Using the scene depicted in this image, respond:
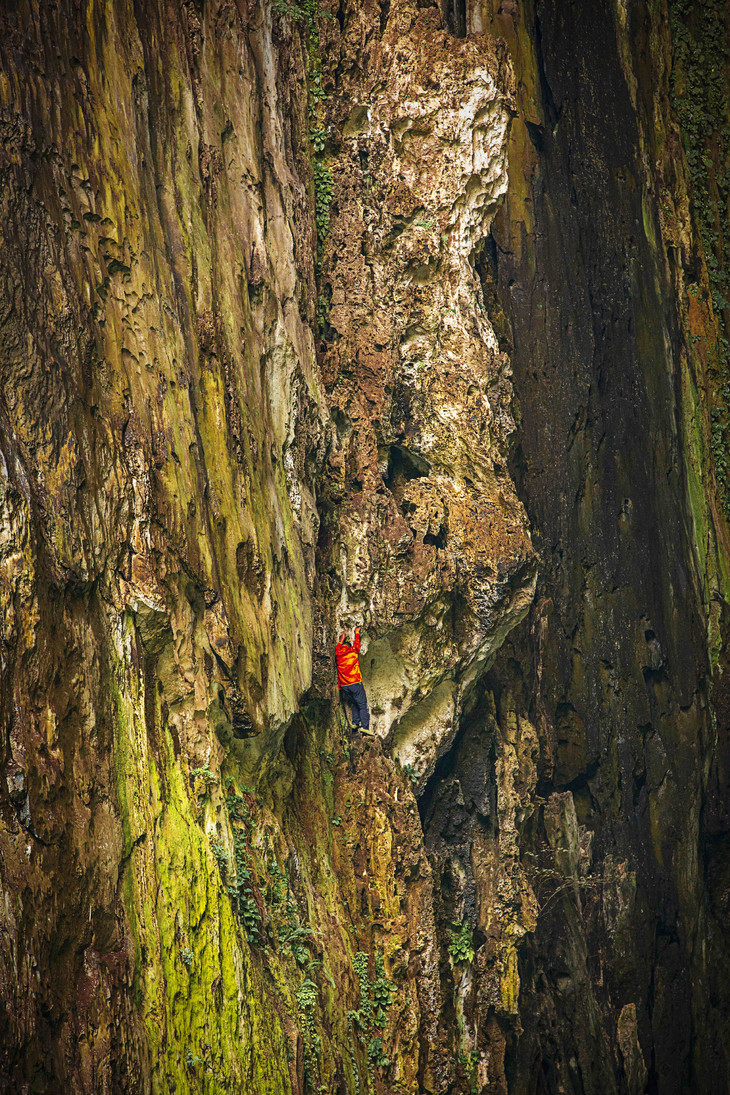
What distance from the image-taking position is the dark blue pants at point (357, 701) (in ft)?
32.0

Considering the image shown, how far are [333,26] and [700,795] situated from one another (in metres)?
11.6

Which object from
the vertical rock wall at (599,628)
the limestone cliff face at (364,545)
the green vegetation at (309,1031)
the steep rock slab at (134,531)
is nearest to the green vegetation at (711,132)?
the limestone cliff face at (364,545)

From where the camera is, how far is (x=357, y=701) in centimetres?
977

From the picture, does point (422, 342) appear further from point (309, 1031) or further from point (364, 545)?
point (309, 1031)

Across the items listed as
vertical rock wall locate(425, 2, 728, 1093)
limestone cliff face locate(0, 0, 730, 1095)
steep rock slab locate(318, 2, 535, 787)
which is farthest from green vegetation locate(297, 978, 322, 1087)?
vertical rock wall locate(425, 2, 728, 1093)

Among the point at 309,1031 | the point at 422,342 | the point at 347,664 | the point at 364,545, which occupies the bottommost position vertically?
the point at 309,1031

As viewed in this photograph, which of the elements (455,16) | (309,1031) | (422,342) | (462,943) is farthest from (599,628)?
(455,16)

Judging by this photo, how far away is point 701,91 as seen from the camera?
1480 cm

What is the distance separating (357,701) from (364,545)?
168 centimetres

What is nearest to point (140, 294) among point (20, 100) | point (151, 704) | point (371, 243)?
point (20, 100)

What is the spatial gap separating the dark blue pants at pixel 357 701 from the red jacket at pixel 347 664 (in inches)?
4.5

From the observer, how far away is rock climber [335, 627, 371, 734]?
959 centimetres

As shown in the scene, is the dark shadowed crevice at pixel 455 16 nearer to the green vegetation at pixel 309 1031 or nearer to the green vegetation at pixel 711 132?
the green vegetation at pixel 711 132

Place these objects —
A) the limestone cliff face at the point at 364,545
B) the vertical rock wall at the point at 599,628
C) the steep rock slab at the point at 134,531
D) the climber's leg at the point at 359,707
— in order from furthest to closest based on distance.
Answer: the vertical rock wall at the point at 599,628, the climber's leg at the point at 359,707, the limestone cliff face at the point at 364,545, the steep rock slab at the point at 134,531
